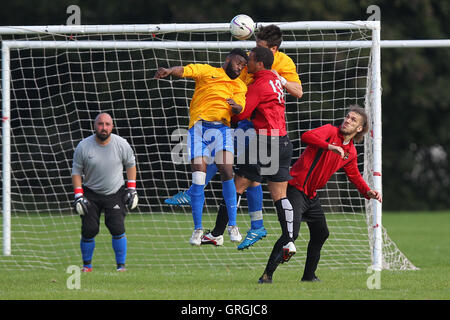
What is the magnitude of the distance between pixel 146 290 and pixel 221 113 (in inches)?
79.9

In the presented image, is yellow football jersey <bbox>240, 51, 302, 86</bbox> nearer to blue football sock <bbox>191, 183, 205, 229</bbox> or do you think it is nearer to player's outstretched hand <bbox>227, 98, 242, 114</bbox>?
player's outstretched hand <bbox>227, 98, 242, 114</bbox>

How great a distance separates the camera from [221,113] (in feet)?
28.0

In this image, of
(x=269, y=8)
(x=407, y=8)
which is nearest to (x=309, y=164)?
(x=269, y=8)

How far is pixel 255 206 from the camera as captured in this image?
8930 millimetres

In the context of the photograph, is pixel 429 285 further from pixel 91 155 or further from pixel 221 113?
pixel 91 155

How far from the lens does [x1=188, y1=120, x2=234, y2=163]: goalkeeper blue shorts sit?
8.55 m

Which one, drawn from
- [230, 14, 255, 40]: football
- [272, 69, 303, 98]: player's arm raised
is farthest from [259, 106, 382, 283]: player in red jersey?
[230, 14, 255, 40]: football

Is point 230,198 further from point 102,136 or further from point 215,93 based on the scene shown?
point 102,136

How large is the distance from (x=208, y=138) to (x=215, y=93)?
49 cm

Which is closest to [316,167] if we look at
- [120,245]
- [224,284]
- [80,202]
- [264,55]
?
[264,55]

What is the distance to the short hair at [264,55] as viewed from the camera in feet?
27.4

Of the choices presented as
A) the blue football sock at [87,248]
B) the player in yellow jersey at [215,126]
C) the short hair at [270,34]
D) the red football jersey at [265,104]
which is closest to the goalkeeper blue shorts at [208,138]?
the player in yellow jersey at [215,126]

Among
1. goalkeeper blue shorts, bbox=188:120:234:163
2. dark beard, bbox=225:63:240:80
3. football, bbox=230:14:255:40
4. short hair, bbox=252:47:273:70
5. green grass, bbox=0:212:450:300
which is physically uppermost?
football, bbox=230:14:255:40

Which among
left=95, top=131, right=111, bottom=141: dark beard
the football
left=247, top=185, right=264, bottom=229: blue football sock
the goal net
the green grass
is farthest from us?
the goal net
